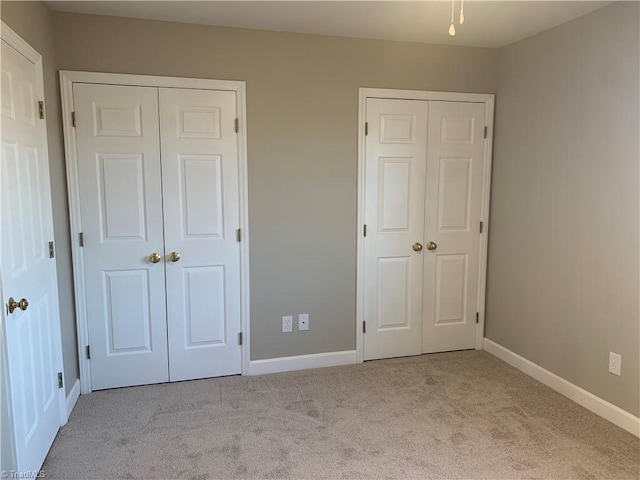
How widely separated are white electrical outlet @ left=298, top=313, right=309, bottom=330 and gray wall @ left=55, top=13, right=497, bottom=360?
0.13ft

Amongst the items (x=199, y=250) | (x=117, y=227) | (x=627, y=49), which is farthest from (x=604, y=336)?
(x=117, y=227)

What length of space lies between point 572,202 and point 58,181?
125 inches

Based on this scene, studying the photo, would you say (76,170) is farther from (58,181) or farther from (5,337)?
(5,337)

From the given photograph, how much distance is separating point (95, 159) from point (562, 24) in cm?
308

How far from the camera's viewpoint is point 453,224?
11.9ft

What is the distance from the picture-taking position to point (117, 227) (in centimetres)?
298

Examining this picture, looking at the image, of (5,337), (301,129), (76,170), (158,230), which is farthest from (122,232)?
(301,129)

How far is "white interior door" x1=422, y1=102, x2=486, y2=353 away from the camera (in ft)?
11.6

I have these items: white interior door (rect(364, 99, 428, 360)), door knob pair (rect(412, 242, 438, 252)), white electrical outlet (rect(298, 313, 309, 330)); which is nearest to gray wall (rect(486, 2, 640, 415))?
door knob pair (rect(412, 242, 438, 252))

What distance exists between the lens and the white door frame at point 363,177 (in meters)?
3.32

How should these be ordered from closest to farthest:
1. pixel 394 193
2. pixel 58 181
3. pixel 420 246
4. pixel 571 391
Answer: pixel 58 181, pixel 571 391, pixel 394 193, pixel 420 246

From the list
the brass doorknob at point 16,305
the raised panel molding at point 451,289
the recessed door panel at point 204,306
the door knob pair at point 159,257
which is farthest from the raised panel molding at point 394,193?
the brass doorknob at point 16,305

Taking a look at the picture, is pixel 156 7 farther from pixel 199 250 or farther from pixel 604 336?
pixel 604 336

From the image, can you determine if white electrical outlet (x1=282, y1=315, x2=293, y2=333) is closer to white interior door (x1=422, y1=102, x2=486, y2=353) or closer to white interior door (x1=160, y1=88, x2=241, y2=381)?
white interior door (x1=160, y1=88, x2=241, y2=381)
